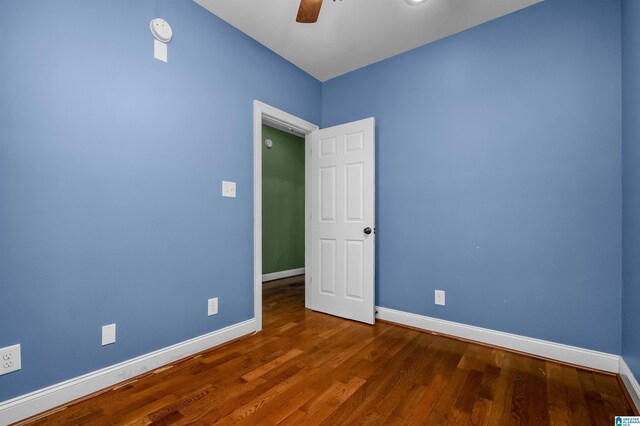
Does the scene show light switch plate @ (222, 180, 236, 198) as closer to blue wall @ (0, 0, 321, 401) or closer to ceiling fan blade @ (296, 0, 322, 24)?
blue wall @ (0, 0, 321, 401)

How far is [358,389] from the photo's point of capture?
177 cm

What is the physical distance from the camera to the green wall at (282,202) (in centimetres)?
485

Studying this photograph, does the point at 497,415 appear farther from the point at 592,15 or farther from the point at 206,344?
the point at 592,15

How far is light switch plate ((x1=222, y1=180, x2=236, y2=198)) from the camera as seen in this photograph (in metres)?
2.46

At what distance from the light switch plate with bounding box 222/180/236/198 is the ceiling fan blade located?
53.1 inches

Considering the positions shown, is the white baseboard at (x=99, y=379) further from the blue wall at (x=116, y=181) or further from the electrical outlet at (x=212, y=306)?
the electrical outlet at (x=212, y=306)

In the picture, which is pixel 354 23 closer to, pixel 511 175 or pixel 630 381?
pixel 511 175

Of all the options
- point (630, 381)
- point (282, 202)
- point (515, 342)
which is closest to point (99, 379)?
point (515, 342)

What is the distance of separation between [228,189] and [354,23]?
179cm

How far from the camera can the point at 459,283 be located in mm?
2568

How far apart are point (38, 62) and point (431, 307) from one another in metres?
3.28

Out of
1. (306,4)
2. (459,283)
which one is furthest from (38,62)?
(459,283)

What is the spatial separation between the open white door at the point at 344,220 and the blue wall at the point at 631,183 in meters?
A: 1.76

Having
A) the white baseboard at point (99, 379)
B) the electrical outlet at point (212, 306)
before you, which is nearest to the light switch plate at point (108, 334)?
the white baseboard at point (99, 379)
